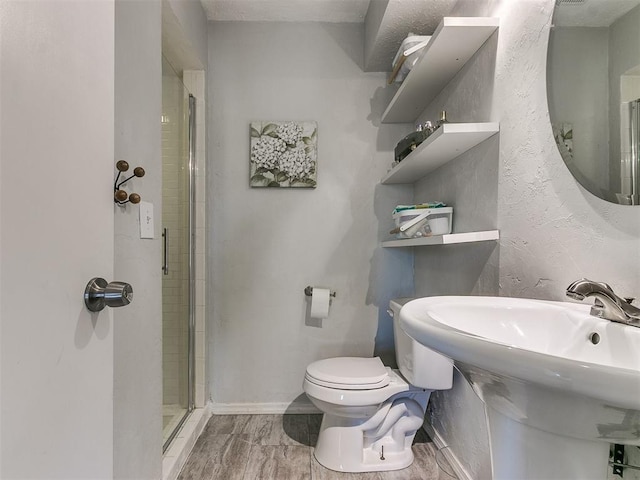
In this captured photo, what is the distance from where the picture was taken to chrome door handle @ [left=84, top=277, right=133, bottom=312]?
1.95 ft

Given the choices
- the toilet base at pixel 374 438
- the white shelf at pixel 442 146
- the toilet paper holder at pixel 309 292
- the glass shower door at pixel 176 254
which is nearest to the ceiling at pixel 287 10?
the glass shower door at pixel 176 254

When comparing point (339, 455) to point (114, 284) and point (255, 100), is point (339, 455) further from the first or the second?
point (255, 100)

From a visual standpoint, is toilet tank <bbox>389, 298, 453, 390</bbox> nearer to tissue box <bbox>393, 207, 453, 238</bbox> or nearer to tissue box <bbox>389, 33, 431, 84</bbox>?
tissue box <bbox>393, 207, 453, 238</bbox>

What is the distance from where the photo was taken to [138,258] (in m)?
1.17

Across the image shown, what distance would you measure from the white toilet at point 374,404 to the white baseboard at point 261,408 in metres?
0.46

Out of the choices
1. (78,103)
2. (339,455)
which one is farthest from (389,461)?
(78,103)

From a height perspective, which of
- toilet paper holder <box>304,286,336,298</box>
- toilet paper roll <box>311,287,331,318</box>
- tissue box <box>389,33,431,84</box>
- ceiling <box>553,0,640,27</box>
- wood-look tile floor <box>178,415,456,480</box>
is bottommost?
wood-look tile floor <box>178,415,456,480</box>

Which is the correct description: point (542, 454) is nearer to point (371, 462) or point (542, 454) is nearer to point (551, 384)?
point (551, 384)

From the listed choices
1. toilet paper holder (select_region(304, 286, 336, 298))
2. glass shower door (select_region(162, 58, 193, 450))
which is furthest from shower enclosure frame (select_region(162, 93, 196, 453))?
toilet paper holder (select_region(304, 286, 336, 298))

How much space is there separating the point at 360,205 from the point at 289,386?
1202 mm

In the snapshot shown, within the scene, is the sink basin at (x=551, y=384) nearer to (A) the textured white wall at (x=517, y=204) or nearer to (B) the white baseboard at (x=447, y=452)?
(A) the textured white wall at (x=517, y=204)

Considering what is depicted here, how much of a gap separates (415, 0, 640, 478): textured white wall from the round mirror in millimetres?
38

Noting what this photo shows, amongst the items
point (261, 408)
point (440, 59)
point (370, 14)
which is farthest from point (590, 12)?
point (261, 408)

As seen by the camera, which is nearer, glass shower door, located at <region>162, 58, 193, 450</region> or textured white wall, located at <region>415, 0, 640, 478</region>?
textured white wall, located at <region>415, 0, 640, 478</region>
